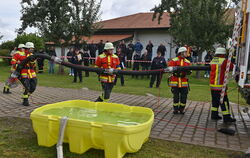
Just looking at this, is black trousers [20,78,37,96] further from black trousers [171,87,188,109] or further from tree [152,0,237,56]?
tree [152,0,237,56]

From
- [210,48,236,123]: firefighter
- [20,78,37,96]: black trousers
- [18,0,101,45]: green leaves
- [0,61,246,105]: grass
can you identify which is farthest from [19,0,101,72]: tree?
[210,48,236,123]: firefighter

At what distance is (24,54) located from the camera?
8445 millimetres

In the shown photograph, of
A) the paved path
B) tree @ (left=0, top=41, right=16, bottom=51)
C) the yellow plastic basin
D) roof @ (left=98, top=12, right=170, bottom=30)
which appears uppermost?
roof @ (left=98, top=12, right=170, bottom=30)

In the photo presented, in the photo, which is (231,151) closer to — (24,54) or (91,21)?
(24,54)

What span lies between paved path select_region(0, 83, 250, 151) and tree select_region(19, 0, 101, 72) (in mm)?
8478

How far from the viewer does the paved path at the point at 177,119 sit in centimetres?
541

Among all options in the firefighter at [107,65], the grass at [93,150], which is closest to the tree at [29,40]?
the firefighter at [107,65]

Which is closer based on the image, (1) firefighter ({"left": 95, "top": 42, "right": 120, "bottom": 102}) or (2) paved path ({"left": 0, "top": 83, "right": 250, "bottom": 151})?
(2) paved path ({"left": 0, "top": 83, "right": 250, "bottom": 151})

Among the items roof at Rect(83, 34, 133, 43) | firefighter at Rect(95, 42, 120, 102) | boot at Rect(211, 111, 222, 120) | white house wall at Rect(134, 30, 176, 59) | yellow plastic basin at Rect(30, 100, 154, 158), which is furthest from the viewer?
roof at Rect(83, 34, 133, 43)

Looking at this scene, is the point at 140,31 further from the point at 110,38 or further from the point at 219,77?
the point at 219,77

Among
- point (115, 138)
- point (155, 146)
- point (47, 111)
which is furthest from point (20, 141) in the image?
point (155, 146)

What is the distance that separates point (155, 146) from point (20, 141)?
259 cm

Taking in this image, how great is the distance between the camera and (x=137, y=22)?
32156 mm

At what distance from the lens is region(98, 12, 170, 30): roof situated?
29.8m
